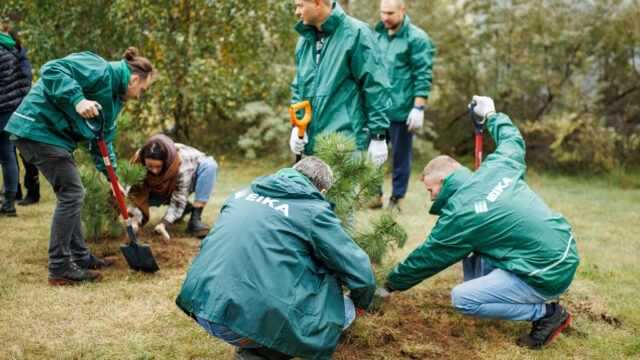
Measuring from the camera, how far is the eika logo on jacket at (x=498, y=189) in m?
2.96

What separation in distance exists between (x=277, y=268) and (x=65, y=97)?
1.74 m

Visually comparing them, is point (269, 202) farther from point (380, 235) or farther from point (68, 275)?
point (68, 275)

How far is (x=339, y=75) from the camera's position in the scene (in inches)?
139

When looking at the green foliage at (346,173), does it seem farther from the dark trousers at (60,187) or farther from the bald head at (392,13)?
the bald head at (392,13)

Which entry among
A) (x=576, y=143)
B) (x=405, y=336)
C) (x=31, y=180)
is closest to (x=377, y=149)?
(x=405, y=336)

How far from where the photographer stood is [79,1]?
7547 millimetres

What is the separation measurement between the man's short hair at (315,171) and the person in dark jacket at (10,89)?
136 inches

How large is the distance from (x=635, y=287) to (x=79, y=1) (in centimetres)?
713

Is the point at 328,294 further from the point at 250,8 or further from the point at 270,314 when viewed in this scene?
the point at 250,8

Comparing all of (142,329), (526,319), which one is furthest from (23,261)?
(526,319)

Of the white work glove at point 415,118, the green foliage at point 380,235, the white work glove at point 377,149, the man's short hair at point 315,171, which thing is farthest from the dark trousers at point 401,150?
the man's short hair at point 315,171

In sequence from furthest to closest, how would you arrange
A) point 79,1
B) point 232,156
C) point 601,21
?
point 232,156
point 601,21
point 79,1

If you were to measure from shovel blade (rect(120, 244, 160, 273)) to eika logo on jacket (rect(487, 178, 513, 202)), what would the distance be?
221cm

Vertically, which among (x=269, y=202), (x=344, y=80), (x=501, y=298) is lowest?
(x=501, y=298)
